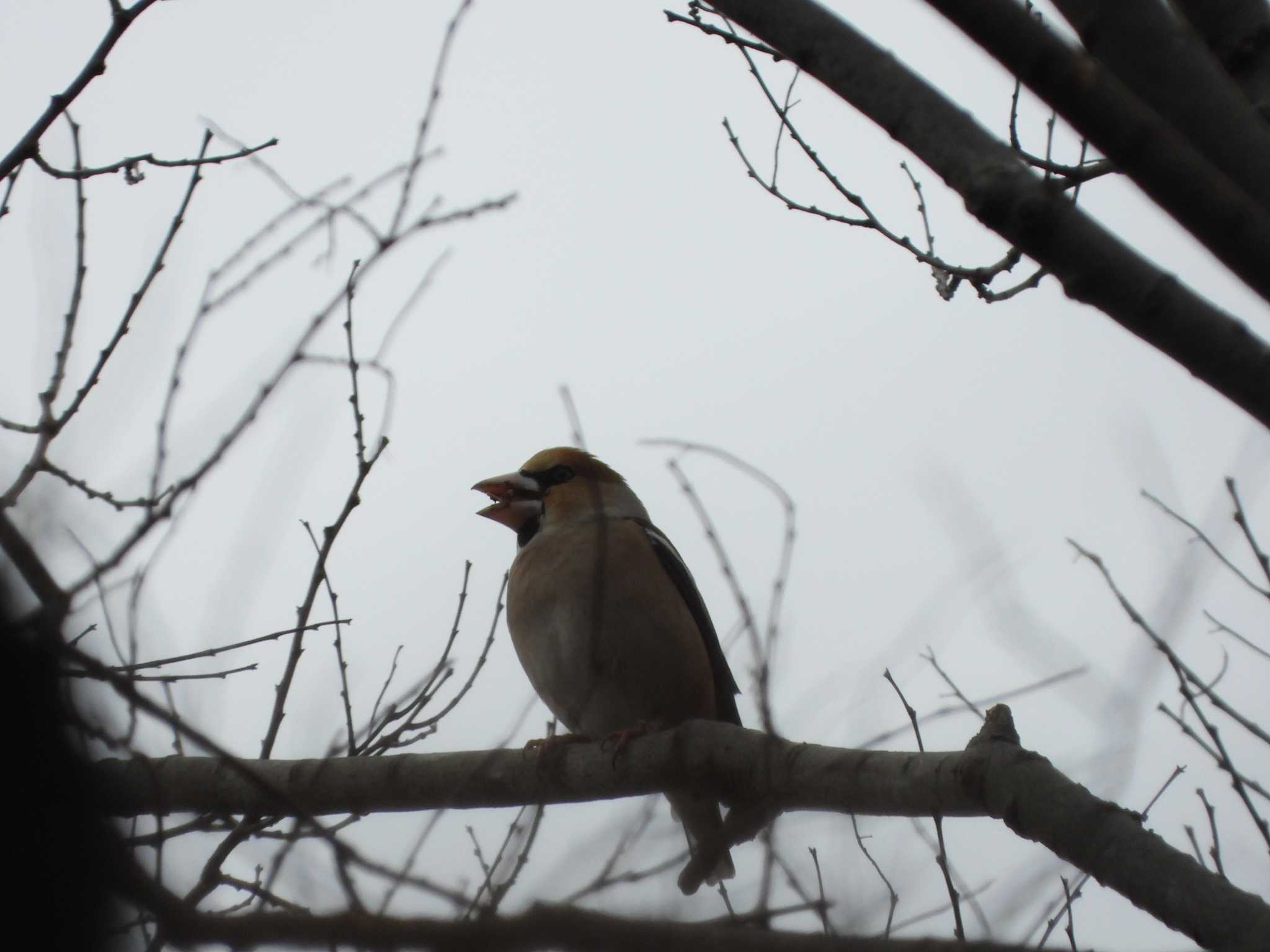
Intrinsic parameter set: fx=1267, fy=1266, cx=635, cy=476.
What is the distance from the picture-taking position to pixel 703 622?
5.90m

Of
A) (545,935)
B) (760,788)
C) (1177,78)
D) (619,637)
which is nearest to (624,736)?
(619,637)

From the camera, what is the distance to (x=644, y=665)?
17.4 feet

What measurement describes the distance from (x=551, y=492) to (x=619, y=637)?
1.32 metres

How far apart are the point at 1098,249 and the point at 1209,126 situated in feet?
0.84

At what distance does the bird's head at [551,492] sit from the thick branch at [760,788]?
82.7 inches

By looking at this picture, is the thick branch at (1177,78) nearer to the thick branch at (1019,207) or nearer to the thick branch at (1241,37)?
the thick branch at (1019,207)

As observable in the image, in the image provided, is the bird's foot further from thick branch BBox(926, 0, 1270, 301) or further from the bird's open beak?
thick branch BBox(926, 0, 1270, 301)

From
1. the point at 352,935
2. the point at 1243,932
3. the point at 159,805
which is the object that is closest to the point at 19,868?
the point at 352,935

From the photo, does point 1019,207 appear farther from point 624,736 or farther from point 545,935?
point 624,736

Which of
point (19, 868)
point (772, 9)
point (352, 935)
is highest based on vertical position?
point (772, 9)

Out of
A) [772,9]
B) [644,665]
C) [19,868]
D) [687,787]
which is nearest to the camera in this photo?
[19,868]

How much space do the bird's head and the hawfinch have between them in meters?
0.40

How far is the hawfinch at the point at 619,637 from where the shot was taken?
529 centimetres

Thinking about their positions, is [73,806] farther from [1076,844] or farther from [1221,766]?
[1221,766]
